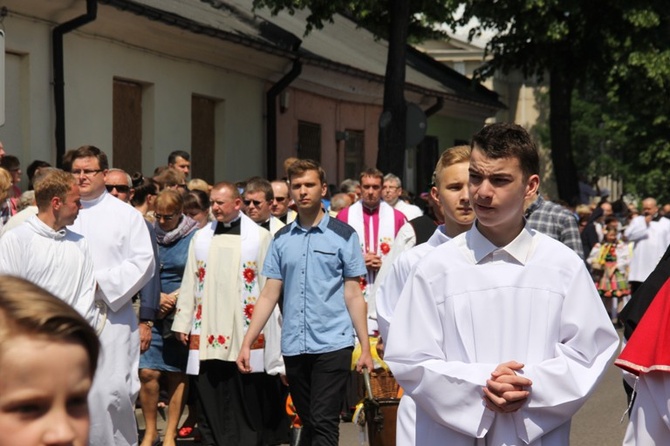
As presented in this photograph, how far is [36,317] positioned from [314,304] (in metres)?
6.50

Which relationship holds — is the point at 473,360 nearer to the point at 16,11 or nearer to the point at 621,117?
the point at 16,11

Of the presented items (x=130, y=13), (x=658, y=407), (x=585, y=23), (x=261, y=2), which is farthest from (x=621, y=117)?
(x=658, y=407)

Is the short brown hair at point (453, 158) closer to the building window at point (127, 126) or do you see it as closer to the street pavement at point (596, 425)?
the street pavement at point (596, 425)

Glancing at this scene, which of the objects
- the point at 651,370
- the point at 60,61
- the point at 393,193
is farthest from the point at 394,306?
the point at 60,61

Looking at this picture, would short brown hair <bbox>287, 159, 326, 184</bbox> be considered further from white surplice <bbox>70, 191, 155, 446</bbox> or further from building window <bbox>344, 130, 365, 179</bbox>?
building window <bbox>344, 130, 365, 179</bbox>

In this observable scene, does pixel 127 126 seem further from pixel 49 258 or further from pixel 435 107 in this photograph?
pixel 435 107

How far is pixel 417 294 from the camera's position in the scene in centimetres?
460

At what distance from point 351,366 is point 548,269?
4.22 metres

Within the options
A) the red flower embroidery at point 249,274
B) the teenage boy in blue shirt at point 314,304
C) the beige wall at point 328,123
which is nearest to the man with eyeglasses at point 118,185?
the red flower embroidery at point 249,274

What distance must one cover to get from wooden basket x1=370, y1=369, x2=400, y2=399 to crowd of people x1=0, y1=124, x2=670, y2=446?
0.08 meters

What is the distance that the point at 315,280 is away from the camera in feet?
27.8

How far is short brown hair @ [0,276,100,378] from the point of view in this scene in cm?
198

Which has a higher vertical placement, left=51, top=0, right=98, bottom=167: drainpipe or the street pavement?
left=51, top=0, right=98, bottom=167: drainpipe

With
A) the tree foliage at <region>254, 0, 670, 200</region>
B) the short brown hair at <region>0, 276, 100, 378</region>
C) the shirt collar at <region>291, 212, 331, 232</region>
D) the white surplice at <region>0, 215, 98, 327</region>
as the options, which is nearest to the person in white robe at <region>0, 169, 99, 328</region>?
the white surplice at <region>0, 215, 98, 327</region>
